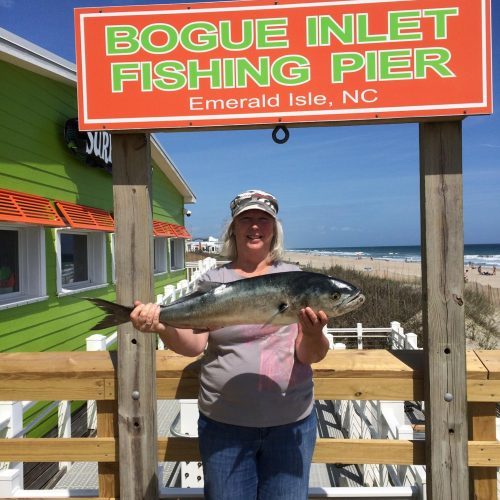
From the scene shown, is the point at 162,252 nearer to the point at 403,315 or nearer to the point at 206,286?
the point at 403,315

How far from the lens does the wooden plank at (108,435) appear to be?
8.09ft

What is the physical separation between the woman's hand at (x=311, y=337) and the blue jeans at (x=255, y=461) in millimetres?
339

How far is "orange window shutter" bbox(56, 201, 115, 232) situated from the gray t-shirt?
5.18 meters

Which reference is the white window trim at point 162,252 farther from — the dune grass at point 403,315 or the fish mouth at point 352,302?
the fish mouth at point 352,302

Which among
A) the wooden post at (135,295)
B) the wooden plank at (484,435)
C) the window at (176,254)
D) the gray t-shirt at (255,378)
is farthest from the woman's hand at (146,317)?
the window at (176,254)

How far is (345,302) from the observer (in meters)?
1.77

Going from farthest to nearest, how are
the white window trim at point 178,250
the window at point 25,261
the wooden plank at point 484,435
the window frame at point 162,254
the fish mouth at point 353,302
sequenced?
the white window trim at point 178,250 < the window frame at point 162,254 < the window at point 25,261 < the wooden plank at point 484,435 < the fish mouth at point 353,302

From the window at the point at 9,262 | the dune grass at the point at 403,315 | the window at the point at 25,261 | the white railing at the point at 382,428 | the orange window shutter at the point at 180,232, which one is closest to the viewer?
A: the white railing at the point at 382,428

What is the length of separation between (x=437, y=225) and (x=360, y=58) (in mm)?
946

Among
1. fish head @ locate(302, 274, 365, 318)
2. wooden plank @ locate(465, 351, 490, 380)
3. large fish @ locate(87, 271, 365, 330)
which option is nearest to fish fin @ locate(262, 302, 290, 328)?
large fish @ locate(87, 271, 365, 330)

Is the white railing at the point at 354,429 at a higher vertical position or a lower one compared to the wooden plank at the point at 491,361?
lower

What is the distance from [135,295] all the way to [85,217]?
557 cm

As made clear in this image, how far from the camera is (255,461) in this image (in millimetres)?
2008

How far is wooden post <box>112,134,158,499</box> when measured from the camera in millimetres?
2352
